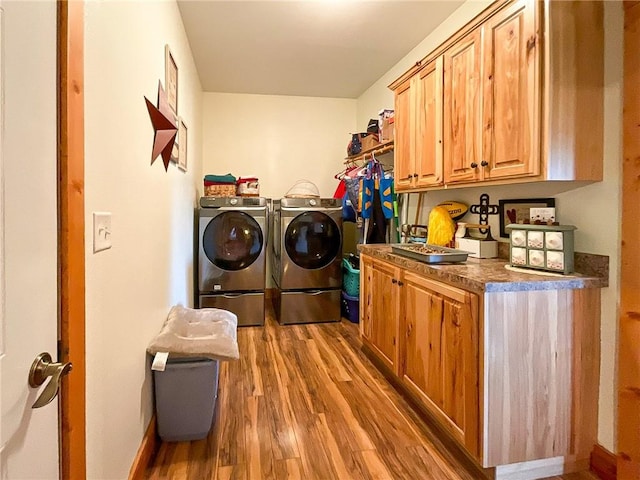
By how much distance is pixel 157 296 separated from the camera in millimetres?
1992

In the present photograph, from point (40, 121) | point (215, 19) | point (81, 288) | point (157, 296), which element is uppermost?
point (215, 19)

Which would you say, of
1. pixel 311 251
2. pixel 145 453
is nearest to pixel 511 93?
pixel 145 453

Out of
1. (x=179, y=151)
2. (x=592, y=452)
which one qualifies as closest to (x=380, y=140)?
(x=179, y=151)

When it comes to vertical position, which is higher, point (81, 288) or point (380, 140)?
point (380, 140)

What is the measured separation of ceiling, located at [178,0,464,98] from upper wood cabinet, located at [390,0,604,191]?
0.91 metres

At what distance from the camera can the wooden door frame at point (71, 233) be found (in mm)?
818

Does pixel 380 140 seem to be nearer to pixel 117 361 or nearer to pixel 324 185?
pixel 324 185

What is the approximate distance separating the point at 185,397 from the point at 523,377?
5.06 ft

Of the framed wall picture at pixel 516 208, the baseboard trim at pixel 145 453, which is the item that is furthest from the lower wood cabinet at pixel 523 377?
the baseboard trim at pixel 145 453

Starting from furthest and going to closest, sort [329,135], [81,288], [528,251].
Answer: [329,135] → [528,251] → [81,288]

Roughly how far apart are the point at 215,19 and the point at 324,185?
2.40m

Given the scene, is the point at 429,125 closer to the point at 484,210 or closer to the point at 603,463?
the point at 484,210

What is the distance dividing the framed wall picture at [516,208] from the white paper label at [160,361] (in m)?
1.97

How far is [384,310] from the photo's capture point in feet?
8.40
